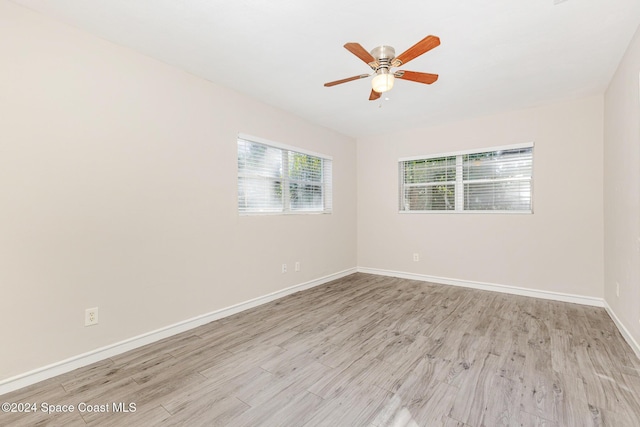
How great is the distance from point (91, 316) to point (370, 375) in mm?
2182

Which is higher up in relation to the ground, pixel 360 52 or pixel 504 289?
pixel 360 52

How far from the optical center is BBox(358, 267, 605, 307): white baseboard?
3.39 metres

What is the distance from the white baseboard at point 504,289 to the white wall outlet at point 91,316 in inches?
160

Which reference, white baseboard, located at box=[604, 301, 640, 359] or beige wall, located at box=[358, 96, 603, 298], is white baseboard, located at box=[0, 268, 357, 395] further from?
white baseboard, located at box=[604, 301, 640, 359]

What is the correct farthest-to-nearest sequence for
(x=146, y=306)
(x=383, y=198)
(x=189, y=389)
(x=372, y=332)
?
(x=383, y=198)
(x=372, y=332)
(x=146, y=306)
(x=189, y=389)

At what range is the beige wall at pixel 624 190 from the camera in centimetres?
219

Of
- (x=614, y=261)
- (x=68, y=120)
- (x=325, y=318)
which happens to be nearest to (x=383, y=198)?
(x=325, y=318)

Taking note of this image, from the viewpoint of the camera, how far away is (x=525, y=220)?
3.74 m

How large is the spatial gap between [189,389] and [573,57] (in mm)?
4113

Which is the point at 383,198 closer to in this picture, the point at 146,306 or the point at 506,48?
the point at 506,48

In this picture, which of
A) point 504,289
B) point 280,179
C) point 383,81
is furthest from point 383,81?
point 504,289

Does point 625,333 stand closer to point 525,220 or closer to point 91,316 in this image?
point 525,220

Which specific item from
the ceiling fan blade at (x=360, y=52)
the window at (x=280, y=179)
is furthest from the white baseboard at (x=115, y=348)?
the ceiling fan blade at (x=360, y=52)

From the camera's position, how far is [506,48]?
232 cm
